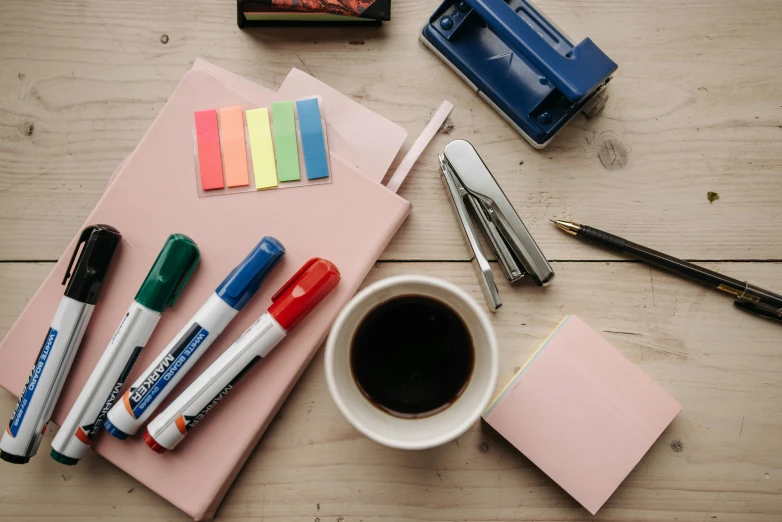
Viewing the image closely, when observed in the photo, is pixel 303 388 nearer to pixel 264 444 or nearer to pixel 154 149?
pixel 264 444

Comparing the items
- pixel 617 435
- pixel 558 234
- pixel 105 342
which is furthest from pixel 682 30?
pixel 105 342

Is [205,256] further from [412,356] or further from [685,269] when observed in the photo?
[685,269]

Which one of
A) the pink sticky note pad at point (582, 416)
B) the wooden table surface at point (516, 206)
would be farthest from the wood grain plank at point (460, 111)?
the pink sticky note pad at point (582, 416)

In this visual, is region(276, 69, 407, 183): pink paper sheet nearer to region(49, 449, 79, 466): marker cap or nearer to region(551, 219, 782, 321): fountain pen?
region(551, 219, 782, 321): fountain pen

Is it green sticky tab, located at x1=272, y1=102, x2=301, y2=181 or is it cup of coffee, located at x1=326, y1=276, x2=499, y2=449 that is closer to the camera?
cup of coffee, located at x1=326, y1=276, x2=499, y2=449

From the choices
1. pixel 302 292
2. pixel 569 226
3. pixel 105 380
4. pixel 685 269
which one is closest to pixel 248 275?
pixel 302 292

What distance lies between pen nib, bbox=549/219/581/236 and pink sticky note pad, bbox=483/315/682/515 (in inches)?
3.9

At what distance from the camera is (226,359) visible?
1.51 feet

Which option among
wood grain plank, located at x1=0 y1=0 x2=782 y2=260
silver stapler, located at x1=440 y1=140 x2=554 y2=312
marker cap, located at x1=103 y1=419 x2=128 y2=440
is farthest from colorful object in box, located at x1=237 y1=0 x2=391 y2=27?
marker cap, located at x1=103 y1=419 x2=128 y2=440

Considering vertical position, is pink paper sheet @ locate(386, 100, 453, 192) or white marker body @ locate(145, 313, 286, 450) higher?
pink paper sheet @ locate(386, 100, 453, 192)

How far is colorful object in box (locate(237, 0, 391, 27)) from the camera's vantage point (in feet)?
1.63

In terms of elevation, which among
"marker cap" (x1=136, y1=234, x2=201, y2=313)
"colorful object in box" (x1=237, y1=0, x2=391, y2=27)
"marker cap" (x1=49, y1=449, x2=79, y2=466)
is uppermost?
"colorful object in box" (x1=237, y1=0, x2=391, y2=27)

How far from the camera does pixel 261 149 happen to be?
49 centimetres

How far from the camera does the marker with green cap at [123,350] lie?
46cm
